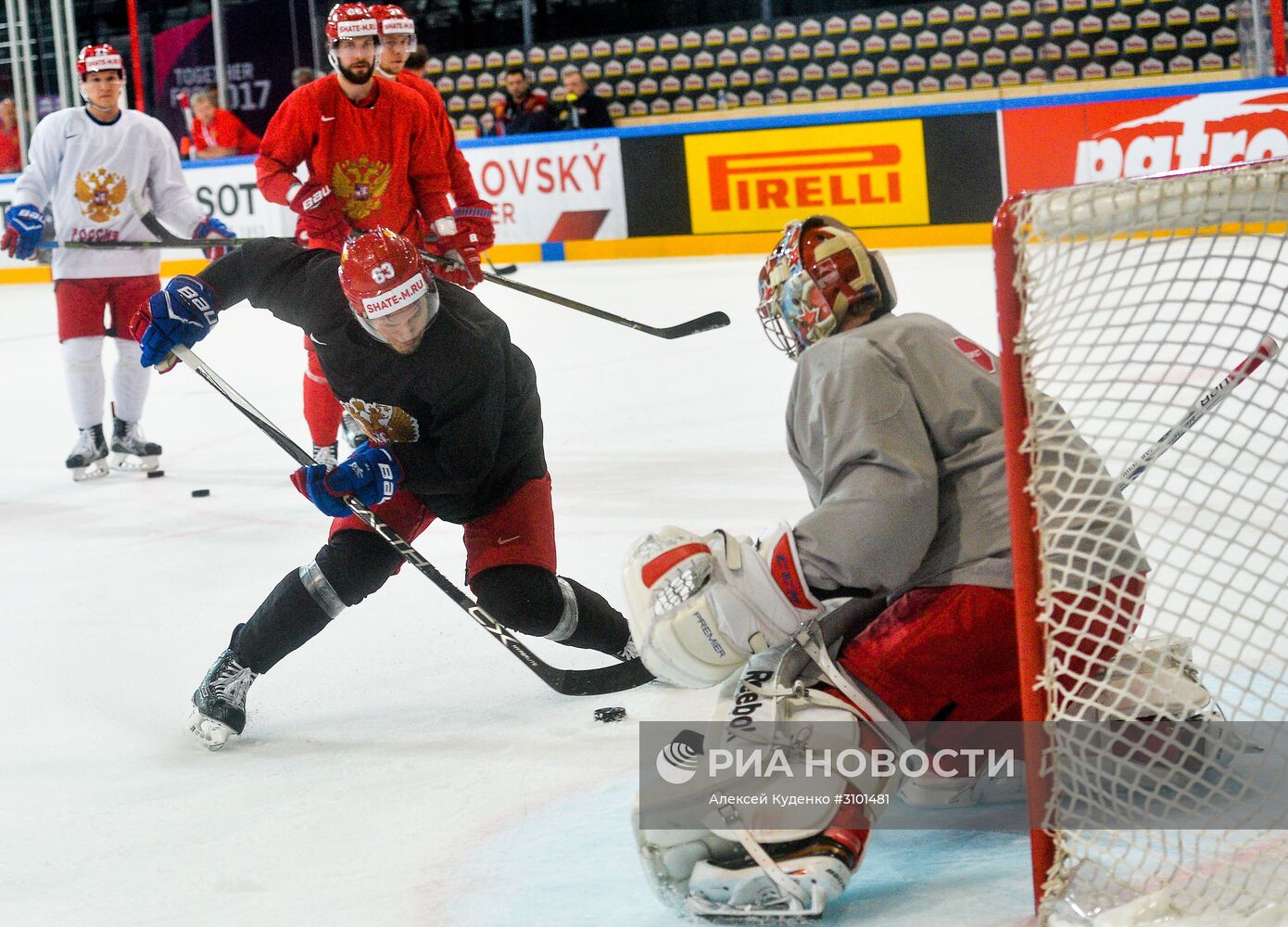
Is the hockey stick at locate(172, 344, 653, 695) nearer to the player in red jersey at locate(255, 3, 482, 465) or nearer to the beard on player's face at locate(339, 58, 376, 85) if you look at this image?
the player in red jersey at locate(255, 3, 482, 465)

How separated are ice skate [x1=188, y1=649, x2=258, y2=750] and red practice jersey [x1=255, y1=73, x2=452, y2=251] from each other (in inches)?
73.5

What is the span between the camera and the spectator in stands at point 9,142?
412 inches

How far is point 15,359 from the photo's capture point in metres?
6.97

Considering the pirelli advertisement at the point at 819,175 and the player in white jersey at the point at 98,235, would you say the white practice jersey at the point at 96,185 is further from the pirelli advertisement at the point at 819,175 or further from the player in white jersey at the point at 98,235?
the pirelli advertisement at the point at 819,175

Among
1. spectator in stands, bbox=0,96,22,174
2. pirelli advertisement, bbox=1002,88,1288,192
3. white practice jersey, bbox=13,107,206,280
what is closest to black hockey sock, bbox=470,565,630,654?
white practice jersey, bbox=13,107,206,280

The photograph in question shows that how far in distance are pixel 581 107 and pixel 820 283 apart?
8020 mm

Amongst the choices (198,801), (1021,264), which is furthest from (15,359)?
(1021,264)

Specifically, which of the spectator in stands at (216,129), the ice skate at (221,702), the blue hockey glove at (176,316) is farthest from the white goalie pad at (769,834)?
the spectator in stands at (216,129)

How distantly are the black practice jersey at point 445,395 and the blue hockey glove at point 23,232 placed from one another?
219 centimetres

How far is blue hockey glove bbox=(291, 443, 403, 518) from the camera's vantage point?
2.30 meters

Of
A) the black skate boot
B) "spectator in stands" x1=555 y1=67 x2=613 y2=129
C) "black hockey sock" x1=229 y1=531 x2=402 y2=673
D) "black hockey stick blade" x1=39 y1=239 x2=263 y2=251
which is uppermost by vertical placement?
"spectator in stands" x1=555 y1=67 x2=613 y2=129

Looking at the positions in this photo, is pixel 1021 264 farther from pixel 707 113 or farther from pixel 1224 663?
pixel 707 113

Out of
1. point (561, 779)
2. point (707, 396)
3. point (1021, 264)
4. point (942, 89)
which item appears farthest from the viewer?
point (942, 89)

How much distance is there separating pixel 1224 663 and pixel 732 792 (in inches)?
40.9
